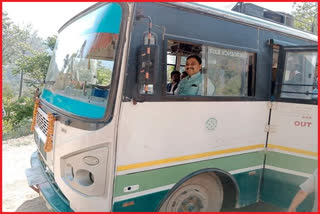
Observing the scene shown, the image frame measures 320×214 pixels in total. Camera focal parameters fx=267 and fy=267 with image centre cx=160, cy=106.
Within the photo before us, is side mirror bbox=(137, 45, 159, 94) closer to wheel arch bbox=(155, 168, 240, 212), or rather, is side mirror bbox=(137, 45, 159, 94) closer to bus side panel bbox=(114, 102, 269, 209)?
bus side panel bbox=(114, 102, 269, 209)

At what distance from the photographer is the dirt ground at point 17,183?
395 cm

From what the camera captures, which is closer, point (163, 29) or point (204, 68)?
point (163, 29)

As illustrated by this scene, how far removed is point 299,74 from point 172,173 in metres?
2.13

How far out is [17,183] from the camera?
4.70 meters

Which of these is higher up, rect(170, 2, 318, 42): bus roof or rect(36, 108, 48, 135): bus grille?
rect(170, 2, 318, 42): bus roof

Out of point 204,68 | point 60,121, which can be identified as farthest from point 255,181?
point 60,121

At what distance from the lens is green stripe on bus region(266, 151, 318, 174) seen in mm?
3260

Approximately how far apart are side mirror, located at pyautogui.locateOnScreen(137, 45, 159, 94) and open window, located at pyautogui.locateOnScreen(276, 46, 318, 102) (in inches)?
75.5

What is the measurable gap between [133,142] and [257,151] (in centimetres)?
183

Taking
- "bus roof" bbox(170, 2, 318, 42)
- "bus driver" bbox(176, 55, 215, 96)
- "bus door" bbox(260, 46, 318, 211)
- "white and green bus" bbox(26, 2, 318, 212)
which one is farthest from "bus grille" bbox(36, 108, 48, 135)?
"bus door" bbox(260, 46, 318, 211)

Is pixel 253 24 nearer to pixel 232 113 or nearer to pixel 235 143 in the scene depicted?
pixel 232 113

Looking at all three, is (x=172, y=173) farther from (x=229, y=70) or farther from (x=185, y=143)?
(x=229, y=70)

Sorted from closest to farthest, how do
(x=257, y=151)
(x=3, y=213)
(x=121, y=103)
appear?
(x=121, y=103) < (x=257, y=151) < (x=3, y=213)

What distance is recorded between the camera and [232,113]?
10.3 feet
